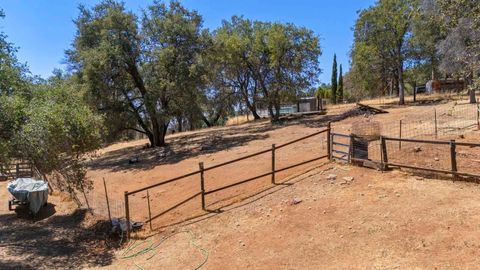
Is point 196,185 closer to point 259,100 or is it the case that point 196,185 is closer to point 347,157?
point 347,157

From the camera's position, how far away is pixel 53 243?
37.6 ft

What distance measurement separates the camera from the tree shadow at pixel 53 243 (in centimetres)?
986

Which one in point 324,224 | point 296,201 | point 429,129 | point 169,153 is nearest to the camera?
point 324,224

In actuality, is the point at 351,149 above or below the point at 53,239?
above

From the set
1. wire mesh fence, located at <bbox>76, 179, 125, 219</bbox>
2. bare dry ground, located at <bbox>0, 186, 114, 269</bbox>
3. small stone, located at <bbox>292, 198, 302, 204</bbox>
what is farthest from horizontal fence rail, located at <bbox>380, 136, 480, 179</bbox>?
wire mesh fence, located at <bbox>76, 179, 125, 219</bbox>

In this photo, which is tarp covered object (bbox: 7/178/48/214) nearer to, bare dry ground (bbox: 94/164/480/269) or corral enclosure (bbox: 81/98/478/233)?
corral enclosure (bbox: 81/98/478/233)

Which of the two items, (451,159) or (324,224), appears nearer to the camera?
(324,224)

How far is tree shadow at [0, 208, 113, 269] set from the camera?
986 cm

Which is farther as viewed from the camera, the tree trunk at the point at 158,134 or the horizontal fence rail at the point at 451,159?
the tree trunk at the point at 158,134

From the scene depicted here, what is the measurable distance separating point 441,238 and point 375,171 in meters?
3.94

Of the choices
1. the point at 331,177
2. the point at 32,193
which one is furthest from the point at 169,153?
the point at 331,177

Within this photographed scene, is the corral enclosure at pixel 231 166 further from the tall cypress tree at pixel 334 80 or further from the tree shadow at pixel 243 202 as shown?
the tall cypress tree at pixel 334 80

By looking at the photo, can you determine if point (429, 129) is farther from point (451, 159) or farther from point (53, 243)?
point (53, 243)

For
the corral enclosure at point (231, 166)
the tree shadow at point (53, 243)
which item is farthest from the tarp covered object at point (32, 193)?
the corral enclosure at point (231, 166)
